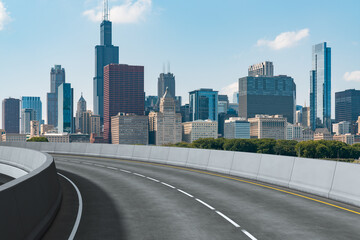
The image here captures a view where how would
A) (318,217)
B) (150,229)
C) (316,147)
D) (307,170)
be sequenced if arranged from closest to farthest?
(150,229)
(318,217)
(307,170)
(316,147)

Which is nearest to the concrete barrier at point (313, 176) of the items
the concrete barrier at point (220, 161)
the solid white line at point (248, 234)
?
the concrete barrier at point (220, 161)

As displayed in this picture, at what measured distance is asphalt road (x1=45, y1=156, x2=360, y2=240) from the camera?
11.3m

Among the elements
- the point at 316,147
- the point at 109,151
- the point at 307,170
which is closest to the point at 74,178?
the point at 307,170

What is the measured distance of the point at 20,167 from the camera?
29859 mm

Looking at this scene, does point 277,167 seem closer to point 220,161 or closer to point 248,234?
point 220,161

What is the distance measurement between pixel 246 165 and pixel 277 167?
3301 millimetres

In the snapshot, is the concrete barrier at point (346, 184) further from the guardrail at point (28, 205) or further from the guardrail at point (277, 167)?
the guardrail at point (28, 205)

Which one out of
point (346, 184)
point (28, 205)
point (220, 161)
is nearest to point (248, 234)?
point (28, 205)

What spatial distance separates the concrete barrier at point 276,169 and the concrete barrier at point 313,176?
20.2 inches

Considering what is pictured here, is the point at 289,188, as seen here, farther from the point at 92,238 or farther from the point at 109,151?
the point at 109,151

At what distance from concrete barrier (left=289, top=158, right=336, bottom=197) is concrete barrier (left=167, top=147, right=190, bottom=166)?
43.9 ft

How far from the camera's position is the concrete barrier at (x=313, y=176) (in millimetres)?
17377

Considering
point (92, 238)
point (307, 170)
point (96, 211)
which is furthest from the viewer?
point (307, 170)

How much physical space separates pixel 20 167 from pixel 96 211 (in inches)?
682
